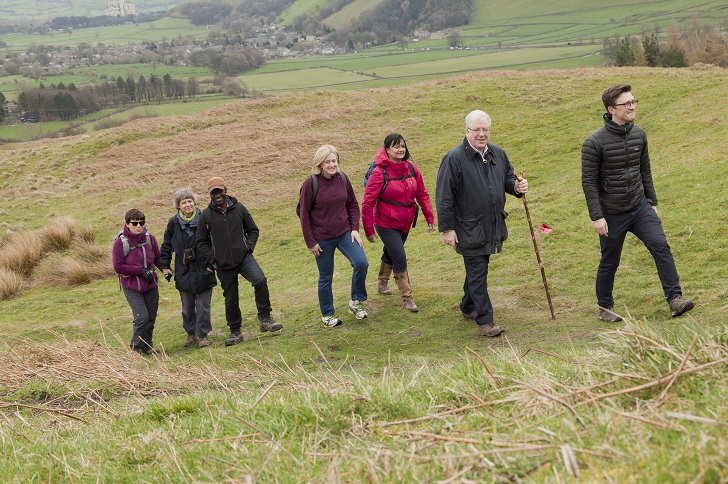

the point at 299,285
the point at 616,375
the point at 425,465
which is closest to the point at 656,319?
the point at 616,375

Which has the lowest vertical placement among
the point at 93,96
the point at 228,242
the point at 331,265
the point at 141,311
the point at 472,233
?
the point at 141,311

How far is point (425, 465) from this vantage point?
2818 millimetres

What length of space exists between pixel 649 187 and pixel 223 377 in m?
5.32

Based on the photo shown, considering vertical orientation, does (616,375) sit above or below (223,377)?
above

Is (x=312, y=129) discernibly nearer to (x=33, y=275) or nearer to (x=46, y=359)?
(x=33, y=275)

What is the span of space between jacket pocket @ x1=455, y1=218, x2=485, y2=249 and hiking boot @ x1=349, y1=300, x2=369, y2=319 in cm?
220

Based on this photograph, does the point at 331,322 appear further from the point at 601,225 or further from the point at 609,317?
the point at 601,225

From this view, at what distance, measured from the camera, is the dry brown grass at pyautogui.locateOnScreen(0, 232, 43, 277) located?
17.4 m

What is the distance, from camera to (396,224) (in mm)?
9438

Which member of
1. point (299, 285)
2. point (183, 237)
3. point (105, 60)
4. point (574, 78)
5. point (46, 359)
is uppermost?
point (105, 60)

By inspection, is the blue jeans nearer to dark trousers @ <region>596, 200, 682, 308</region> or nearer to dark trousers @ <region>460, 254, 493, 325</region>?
dark trousers @ <region>460, 254, 493, 325</region>

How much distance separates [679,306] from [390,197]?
3908 millimetres

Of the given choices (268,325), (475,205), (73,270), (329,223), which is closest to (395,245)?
(329,223)

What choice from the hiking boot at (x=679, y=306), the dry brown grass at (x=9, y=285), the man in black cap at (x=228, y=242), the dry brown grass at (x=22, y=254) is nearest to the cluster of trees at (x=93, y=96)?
the dry brown grass at (x=22, y=254)
